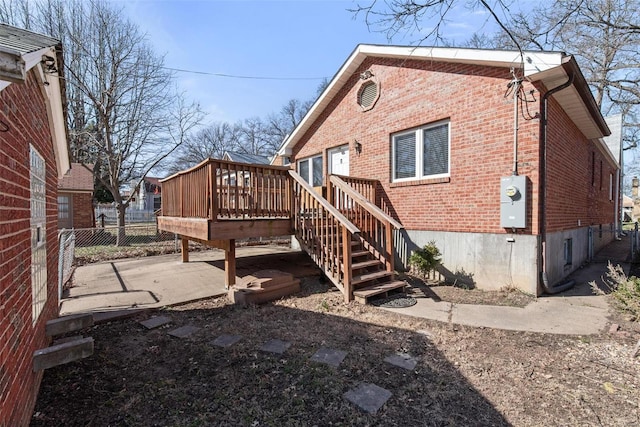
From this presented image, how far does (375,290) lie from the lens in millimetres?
5352

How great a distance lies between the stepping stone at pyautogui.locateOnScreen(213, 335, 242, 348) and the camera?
3.68 m

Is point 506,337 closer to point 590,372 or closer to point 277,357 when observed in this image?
point 590,372

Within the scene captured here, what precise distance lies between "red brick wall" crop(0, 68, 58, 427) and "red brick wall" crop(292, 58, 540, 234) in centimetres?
648

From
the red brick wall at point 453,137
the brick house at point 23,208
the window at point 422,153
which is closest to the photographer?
the brick house at point 23,208

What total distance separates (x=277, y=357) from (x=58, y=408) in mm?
1873

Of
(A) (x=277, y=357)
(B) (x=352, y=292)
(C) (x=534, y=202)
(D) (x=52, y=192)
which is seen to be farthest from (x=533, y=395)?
(D) (x=52, y=192)

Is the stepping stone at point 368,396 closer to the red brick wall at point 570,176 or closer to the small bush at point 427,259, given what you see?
the small bush at point 427,259

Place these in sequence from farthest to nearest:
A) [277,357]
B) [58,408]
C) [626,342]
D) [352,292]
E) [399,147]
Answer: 1. [399,147]
2. [352,292]
3. [626,342]
4. [277,357]
5. [58,408]

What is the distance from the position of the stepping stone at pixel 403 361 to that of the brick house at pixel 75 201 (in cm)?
1730

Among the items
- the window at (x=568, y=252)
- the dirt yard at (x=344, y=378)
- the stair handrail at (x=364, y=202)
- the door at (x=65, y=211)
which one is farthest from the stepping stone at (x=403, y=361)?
the door at (x=65, y=211)

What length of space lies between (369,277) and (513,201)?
2877mm

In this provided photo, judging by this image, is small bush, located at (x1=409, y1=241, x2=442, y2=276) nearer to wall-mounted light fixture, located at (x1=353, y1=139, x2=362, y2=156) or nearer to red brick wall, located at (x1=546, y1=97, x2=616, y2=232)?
red brick wall, located at (x1=546, y1=97, x2=616, y2=232)

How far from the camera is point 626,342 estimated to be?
3629 millimetres

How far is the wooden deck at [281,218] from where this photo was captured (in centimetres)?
536
